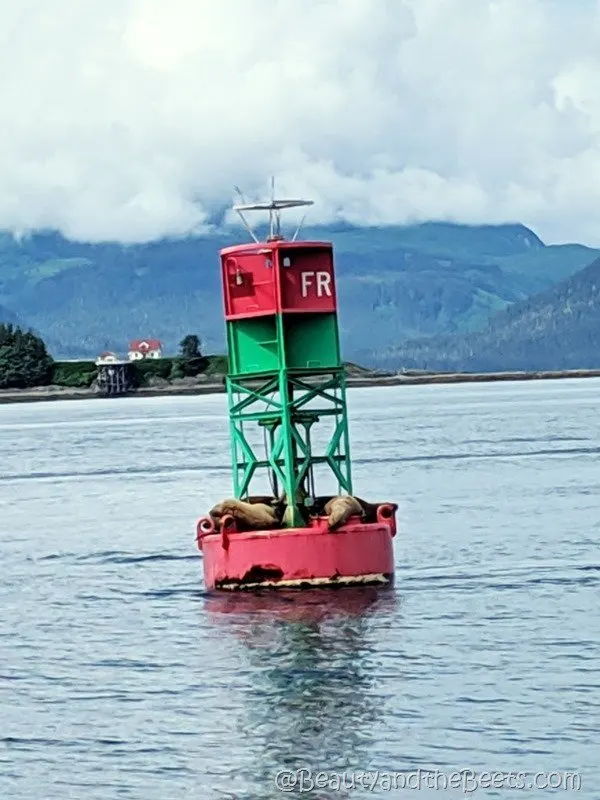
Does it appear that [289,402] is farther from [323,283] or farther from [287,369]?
[323,283]

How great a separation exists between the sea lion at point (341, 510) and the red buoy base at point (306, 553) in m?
0.16

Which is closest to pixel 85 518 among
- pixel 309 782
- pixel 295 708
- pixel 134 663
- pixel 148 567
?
pixel 148 567

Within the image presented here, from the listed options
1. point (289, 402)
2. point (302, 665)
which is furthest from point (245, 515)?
point (302, 665)

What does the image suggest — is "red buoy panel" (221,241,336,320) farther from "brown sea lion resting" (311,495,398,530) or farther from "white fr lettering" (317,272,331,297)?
"brown sea lion resting" (311,495,398,530)

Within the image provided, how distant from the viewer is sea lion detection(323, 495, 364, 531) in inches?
1561

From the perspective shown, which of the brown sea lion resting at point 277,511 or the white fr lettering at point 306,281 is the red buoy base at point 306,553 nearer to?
the brown sea lion resting at point 277,511

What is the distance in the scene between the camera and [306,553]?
131ft

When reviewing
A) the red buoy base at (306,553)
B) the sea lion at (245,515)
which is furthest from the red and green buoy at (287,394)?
the sea lion at (245,515)

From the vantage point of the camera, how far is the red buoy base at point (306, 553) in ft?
131

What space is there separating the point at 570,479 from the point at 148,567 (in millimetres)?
34149

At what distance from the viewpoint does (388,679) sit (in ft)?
107

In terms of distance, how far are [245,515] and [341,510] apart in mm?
2506

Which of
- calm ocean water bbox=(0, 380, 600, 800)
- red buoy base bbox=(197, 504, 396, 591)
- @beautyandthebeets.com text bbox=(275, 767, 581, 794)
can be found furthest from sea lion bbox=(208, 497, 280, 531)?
@beautyandthebeets.com text bbox=(275, 767, 581, 794)

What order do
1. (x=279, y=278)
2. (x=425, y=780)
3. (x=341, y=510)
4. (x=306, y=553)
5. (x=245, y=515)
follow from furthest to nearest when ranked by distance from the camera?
1. (x=279, y=278)
2. (x=245, y=515)
3. (x=306, y=553)
4. (x=341, y=510)
5. (x=425, y=780)
